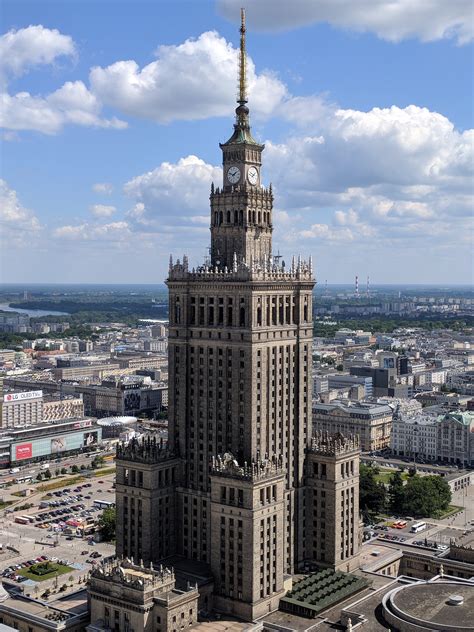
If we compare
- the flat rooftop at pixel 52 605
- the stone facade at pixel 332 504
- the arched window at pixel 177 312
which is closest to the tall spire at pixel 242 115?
the arched window at pixel 177 312

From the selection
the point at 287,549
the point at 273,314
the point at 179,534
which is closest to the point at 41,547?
the point at 179,534

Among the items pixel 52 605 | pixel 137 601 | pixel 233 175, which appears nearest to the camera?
pixel 137 601

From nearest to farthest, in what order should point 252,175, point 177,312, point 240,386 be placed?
point 240,386
point 252,175
point 177,312

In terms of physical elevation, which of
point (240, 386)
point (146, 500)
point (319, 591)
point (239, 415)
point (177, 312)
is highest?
point (177, 312)

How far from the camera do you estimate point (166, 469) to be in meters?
142

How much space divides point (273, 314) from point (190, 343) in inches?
616

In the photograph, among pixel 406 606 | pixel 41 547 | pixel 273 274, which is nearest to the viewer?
pixel 406 606

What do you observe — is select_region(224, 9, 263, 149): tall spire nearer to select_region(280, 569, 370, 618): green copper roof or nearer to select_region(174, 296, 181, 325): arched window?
select_region(174, 296, 181, 325): arched window

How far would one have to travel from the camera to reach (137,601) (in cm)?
11862

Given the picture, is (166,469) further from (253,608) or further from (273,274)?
(273,274)

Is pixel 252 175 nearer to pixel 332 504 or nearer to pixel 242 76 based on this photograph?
pixel 242 76

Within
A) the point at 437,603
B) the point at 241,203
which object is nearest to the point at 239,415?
the point at 241,203

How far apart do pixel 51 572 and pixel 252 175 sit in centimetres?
9473

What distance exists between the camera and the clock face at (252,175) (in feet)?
474
